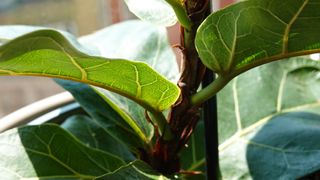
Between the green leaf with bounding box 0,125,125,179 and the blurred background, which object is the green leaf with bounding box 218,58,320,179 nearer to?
the green leaf with bounding box 0,125,125,179

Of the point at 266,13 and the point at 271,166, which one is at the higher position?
the point at 266,13

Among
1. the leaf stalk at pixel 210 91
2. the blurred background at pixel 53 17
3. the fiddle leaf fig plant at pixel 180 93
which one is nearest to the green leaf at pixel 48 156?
the fiddle leaf fig plant at pixel 180 93

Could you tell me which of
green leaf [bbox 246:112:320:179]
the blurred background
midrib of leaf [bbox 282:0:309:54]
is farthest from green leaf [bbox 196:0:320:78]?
the blurred background

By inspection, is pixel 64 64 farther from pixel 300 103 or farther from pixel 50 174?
pixel 300 103

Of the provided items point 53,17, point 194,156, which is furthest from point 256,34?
point 53,17

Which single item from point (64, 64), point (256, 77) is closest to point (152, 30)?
point (256, 77)

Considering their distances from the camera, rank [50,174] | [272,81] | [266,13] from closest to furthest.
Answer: [266,13] < [50,174] < [272,81]

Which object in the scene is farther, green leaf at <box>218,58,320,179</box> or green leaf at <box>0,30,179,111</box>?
green leaf at <box>218,58,320,179</box>
